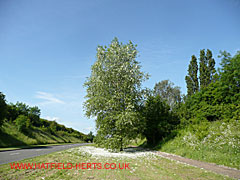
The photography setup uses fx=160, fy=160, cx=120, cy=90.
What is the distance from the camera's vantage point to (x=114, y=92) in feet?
57.8

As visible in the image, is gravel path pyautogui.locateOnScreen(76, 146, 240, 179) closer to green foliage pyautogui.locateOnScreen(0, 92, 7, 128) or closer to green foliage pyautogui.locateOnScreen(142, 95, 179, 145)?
green foliage pyautogui.locateOnScreen(142, 95, 179, 145)

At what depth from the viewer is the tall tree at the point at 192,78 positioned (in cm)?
4404

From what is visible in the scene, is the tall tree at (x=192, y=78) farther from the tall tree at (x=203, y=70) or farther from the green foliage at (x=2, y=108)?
the green foliage at (x=2, y=108)

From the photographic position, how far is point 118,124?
15.9 m

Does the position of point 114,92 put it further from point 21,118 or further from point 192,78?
point 192,78

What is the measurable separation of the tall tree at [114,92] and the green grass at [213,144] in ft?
15.9

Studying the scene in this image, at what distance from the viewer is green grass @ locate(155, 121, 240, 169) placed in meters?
9.84

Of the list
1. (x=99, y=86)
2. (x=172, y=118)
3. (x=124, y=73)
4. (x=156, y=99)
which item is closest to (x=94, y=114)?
(x=99, y=86)

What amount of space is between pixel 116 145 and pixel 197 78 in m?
36.3


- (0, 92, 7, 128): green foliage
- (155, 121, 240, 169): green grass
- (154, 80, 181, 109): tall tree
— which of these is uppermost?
(154, 80, 181, 109): tall tree

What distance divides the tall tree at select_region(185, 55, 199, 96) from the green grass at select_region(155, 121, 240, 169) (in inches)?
1175

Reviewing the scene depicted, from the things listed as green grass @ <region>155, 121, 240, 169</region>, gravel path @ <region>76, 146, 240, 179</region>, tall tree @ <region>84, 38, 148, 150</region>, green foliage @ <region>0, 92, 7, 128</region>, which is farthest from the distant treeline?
green grass @ <region>155, 121, 240, 169</region>

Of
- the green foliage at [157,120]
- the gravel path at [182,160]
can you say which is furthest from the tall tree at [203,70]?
the gravel path at [182,160]

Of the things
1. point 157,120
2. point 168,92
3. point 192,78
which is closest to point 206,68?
point 192,78
